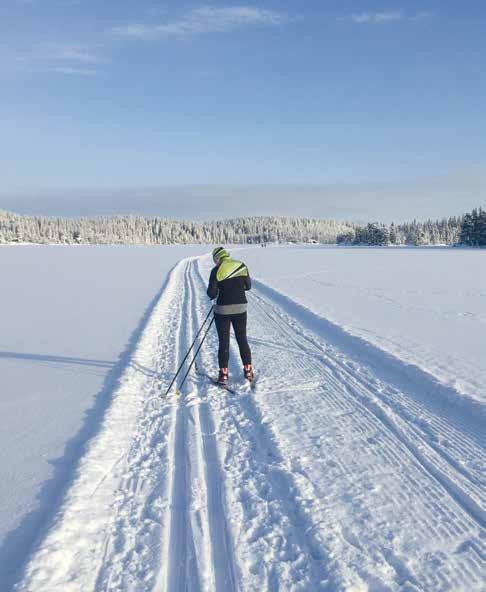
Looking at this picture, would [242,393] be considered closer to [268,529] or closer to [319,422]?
[319,422]

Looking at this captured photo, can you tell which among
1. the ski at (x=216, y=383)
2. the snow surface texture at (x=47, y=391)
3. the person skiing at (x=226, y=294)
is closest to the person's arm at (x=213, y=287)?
the person skiing at (x=226, y=294)

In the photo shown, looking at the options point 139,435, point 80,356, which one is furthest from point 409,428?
point 80,356

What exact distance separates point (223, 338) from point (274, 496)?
2.97 m

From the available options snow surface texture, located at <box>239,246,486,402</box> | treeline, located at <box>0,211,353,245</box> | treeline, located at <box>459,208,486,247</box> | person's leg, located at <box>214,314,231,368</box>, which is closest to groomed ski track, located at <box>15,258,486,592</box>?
person's leg, located at <box>214,314,231,368</box>

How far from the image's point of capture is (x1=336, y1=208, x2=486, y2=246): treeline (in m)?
74.9

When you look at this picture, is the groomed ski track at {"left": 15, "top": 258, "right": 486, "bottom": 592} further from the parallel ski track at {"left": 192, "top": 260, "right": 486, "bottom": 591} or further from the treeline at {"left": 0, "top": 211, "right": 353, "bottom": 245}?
the treeline at {"left": 0, "top": 211, "right": 353, "bottom": 245}

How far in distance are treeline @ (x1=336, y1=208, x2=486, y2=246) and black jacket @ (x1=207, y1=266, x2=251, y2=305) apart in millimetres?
77388

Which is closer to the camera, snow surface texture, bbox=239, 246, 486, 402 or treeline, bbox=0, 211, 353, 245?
snow surface texture, bbox=239, 246, 486, 402

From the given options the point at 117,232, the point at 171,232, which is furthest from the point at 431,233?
the point at 117,232

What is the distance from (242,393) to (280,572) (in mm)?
3221

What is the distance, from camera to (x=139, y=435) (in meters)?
4.77

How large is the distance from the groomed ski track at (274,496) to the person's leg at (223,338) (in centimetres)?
42

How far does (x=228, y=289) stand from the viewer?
20.5 ft

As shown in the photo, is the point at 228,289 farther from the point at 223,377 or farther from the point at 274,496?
the point at 274,496
